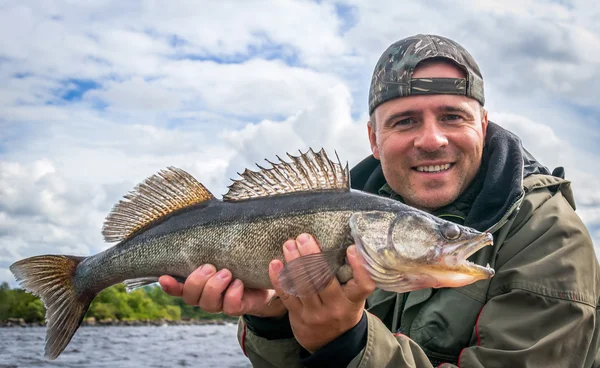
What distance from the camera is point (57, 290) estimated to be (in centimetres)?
433

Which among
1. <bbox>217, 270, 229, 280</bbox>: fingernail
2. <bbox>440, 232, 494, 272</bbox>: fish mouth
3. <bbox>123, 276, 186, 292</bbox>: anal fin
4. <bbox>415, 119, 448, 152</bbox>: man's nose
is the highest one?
<bbox>415, 119, 448, 152</bbox>: man's nose

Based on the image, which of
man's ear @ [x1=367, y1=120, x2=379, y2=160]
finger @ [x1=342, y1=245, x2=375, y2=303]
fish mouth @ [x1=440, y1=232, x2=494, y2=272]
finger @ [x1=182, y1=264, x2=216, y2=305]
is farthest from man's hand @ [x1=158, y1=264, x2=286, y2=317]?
man's ear @ [x1=367, y1=120, x2=379, y2=160]

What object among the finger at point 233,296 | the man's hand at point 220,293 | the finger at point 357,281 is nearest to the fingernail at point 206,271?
the man's hand at point 220,293

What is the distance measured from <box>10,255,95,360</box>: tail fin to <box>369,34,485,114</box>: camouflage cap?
261cm

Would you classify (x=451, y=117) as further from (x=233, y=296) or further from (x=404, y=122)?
(x=233, y=296)

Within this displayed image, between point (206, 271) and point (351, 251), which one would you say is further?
point (206, 271)

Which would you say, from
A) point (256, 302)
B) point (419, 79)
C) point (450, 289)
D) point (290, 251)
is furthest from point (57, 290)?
point (419, 79)

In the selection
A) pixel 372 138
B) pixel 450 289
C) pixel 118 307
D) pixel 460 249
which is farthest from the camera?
pixel 118 307

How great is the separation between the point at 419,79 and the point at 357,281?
178 centimetres

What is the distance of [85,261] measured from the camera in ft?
14.1

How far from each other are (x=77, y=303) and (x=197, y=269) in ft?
3.84

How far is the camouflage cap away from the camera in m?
4.36

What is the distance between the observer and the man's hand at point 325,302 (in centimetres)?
329

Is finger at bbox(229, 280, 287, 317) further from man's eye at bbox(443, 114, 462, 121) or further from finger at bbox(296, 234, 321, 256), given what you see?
man's eye at bbox(443, 114, 462, 121)
